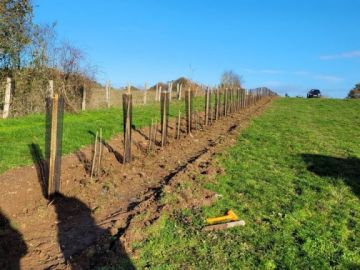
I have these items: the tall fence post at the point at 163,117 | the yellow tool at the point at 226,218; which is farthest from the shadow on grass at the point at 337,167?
the tall fence post at the point at 163,117

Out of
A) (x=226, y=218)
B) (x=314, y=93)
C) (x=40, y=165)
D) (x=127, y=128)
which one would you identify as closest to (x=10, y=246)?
(x=226, y=218)

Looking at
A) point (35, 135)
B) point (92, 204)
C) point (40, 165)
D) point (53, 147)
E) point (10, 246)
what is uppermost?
point (53, 147)

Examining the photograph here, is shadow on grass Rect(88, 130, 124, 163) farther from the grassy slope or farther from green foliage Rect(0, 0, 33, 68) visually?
green foliage Rect(0, 0, 33, 68)

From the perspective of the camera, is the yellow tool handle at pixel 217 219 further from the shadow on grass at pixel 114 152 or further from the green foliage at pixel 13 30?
the green foliage at pixel 13 30

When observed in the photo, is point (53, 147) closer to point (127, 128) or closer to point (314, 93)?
point (127, 128)

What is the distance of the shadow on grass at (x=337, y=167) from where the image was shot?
918cm

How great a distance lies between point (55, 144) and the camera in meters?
7.61

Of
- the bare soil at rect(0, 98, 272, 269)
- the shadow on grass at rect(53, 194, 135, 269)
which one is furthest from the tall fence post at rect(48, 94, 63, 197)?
the shadow on grass at rect(53, 194, 135, 269)

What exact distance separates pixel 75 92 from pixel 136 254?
20.3 metres

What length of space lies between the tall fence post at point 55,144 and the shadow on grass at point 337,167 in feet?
18.8

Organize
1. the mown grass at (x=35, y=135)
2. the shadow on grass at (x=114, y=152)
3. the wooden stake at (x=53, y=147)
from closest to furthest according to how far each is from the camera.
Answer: the wooden stake at (x=53, y=147) → the mown grass at (x=35, y=135) → the shadow on grass at (x=114, y=152)

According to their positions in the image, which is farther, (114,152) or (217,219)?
(114,152)

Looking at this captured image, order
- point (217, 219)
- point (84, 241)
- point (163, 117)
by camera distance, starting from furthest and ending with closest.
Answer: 1. point (163, 117)
2. point (217, 219)
3. point (84, 241)

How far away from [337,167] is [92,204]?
637cm
